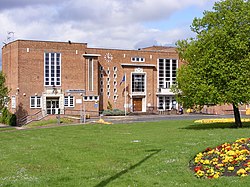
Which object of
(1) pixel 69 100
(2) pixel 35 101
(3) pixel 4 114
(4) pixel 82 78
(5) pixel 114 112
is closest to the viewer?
(2) pixel 35 101

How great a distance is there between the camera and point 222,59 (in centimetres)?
2428

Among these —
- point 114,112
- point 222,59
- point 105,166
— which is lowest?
point 105,166

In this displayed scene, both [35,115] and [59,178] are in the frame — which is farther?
[35,115]

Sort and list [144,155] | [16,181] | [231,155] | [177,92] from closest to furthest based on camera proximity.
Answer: [16,181], [231,155], [144,155], [177,92]

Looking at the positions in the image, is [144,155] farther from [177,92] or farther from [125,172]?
[177,92]

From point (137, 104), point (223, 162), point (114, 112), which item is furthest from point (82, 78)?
point (223, 162)

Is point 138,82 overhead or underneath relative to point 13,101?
overhead

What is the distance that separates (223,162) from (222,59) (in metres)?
13.7

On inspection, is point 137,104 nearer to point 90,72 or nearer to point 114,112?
point 114,112

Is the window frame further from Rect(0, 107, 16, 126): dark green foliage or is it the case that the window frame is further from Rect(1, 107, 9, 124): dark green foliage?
Rect(1, 107, 9, 124): dark green foliage

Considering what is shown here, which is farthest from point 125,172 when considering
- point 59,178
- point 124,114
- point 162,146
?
point 124,114

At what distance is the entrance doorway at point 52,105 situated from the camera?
5184 cm

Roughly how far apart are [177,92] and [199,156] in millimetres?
15481

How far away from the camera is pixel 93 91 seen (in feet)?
178
